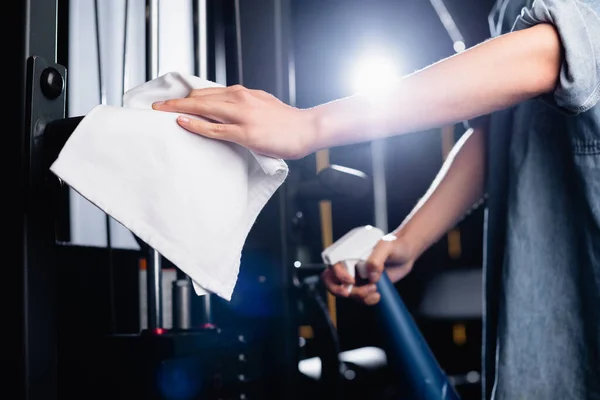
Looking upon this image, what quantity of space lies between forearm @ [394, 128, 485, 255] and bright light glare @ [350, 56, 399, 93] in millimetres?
1428

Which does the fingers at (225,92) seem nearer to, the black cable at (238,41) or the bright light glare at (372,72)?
the black cable at (238,41)

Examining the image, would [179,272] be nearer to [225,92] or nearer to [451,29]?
[225,92]

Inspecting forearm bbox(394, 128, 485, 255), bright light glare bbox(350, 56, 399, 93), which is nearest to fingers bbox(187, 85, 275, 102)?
forearm bbox(394, 128, 485, 255)

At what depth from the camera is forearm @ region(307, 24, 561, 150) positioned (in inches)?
23.5

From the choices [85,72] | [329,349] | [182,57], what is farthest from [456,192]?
[85,72]

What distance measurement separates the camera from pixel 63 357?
825 mm

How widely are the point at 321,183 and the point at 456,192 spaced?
9.7 inches

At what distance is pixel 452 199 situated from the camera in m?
1.01

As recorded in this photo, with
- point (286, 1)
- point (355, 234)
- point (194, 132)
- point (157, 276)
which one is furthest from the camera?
point (286, 1)

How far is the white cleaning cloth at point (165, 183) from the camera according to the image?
0.51m

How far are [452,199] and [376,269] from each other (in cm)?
21

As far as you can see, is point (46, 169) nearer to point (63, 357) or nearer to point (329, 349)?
point (63, 357)

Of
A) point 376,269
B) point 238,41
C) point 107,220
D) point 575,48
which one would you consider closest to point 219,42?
point 238,41

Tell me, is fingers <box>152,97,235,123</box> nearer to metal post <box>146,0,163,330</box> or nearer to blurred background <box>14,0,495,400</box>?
blurred background <box>14,0,495,400</box>
